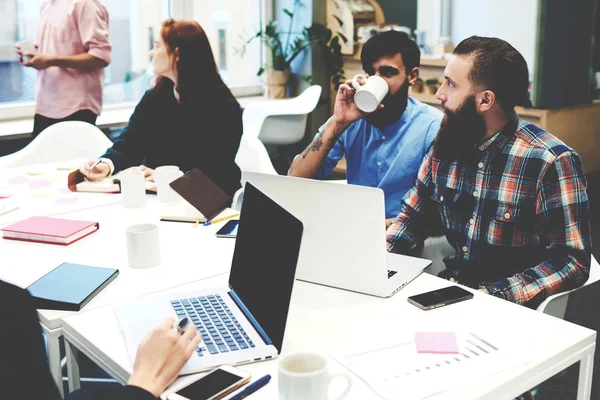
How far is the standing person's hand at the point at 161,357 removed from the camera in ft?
4.00

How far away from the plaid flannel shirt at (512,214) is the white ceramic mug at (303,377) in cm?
87

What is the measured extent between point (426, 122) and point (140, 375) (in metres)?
1.66

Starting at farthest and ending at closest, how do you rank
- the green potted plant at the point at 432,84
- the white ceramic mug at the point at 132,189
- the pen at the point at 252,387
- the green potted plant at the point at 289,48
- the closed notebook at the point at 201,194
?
the green potted plant at the point at 289,48, the green potted plant at the point at 432,84, the white ceramic mug at the point at 132,189, the closed notebook at the point at 201,194, the pen at the point at 252,387

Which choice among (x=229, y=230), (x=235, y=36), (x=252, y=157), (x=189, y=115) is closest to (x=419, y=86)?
(x=235, y=36)

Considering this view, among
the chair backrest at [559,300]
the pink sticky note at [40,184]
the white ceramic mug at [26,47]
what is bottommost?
the chair backrest at [559,300]

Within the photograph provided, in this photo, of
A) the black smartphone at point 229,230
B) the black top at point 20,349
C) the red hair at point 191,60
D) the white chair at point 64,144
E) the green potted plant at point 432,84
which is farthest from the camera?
the green potted plant at point 432,84

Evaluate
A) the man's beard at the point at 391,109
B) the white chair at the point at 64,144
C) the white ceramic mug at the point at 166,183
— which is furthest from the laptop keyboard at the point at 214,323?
the white chair at the point at 64,144

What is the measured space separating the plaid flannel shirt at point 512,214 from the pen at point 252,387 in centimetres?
85

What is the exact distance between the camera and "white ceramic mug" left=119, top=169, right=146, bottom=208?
2465 mm

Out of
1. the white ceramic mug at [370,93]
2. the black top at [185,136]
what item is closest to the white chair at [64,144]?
the black top at [185,136]

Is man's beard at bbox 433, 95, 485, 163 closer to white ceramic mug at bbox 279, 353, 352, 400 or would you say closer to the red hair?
white ceramic mug at bbox 279, 353, 352, 400

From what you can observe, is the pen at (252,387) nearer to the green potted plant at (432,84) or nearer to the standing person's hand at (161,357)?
the standing person's hand at (161,357)

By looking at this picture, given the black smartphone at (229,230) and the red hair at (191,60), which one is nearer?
the black smartphone at (229,230)

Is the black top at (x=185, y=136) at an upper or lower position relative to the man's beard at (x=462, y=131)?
lower
